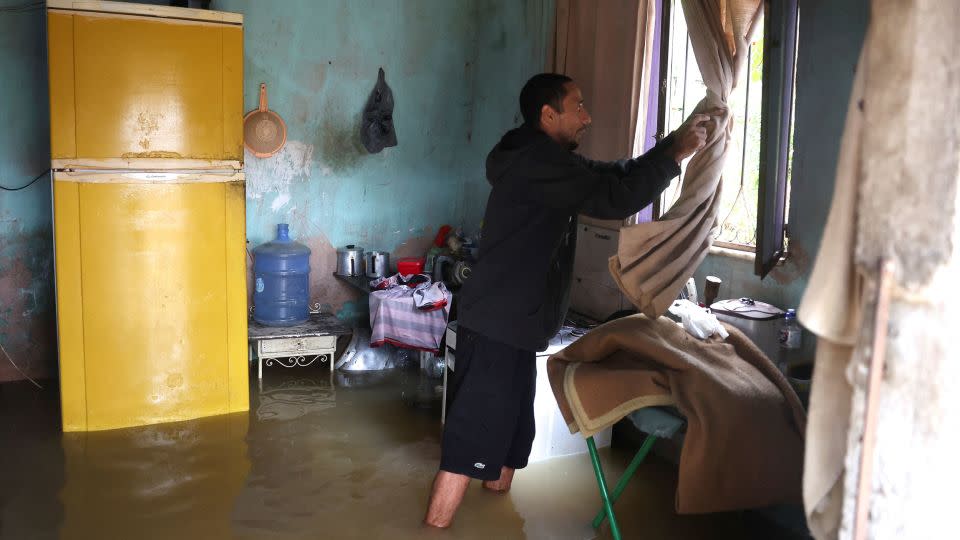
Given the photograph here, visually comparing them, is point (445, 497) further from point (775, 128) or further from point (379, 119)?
point (379, 119)

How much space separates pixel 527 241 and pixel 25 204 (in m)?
3.84

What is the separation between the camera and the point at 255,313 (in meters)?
5.79

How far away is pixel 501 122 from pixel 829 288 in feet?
14.9

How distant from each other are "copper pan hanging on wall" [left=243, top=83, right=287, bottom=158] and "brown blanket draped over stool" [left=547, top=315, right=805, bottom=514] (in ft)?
11.2

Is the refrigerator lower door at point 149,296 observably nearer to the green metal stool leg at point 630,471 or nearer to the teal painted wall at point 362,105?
the teal painted wall at point 362,105

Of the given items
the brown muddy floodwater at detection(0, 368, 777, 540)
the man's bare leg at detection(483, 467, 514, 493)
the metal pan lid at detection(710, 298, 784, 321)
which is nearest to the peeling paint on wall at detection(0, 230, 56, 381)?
the brown muddy floodwater at detection(0, 368, 777, 540)

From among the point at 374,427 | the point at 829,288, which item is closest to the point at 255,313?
the point at 374,427

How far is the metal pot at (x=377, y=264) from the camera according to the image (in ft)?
19.9

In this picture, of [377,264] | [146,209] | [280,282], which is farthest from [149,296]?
[377,264]

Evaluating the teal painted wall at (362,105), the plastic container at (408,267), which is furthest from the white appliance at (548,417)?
the teal painted wall at (362,105)

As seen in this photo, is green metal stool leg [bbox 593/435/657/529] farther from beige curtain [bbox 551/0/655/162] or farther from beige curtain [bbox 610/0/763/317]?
beige curtain [bbox 551/0/655/162]

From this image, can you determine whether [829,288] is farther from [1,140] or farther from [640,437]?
[1,140]

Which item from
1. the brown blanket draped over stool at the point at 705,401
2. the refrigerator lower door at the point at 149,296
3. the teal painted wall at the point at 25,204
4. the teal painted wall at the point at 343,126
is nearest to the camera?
the brown blanket draped over stool at the point at 705,401

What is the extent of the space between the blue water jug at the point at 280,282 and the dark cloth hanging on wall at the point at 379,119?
0.89 meters
